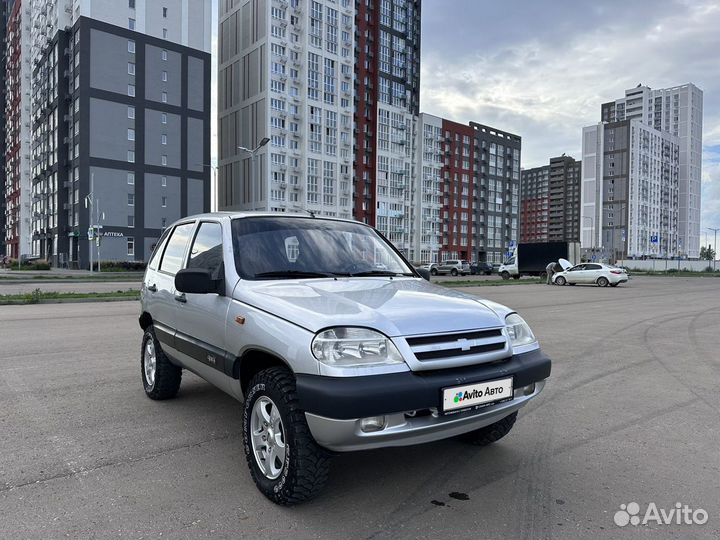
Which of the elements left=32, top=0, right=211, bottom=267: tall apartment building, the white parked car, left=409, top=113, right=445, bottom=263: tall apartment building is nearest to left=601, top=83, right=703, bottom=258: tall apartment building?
left=409, top=113, right=445, bottom=263: tall apartment building

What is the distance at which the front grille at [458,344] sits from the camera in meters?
2.92

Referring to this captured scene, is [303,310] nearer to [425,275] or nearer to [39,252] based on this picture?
[425,275]

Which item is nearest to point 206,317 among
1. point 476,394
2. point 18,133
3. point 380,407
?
point 380,407

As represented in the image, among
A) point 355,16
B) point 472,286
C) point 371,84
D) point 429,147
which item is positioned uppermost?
point 355,16

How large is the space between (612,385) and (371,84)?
85547 mm

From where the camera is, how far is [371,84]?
3364 inches

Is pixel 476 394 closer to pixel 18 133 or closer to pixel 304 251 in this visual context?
pixel 304 251

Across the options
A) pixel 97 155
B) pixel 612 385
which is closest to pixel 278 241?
pixel 612 385

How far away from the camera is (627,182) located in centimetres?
13075

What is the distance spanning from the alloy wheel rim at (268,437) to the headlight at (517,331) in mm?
1598

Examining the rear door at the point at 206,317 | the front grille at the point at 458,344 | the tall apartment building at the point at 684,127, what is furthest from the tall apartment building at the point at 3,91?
the tall apartment building at the point at 684,127

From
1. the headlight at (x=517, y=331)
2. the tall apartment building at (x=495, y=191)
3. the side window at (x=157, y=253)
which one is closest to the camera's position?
the headlight at (x=517, y=331)

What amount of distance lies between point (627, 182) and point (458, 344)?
146 metres

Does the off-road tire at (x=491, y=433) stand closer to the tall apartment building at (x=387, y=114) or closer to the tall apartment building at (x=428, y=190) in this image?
the tall apartment building at (x=387, y=114)
